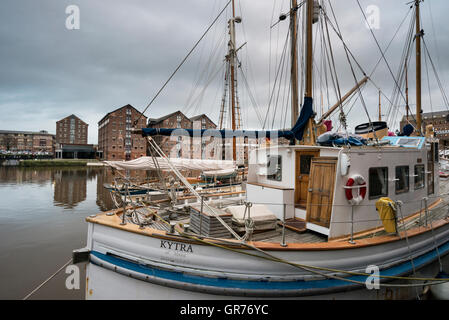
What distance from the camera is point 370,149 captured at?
509 cm

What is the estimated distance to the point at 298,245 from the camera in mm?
3816

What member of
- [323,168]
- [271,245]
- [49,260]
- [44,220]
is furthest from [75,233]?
[323,168]

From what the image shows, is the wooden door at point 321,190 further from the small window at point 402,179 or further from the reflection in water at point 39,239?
the reflection in water at point 39,239

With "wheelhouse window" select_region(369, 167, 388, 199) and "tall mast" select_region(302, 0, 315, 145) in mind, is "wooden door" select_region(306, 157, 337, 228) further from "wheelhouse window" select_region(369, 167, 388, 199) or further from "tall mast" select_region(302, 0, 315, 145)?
"tall mast" select_region(302, 0, 315, 145)

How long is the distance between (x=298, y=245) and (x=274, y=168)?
2.95 meters

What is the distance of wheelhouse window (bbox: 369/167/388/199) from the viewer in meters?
5.14

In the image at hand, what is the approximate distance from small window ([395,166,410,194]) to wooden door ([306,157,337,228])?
2432 mm

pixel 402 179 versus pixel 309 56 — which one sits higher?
pixel 309 56

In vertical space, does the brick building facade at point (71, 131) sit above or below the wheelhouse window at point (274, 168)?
above

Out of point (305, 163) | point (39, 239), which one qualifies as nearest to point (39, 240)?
point (39, 239)

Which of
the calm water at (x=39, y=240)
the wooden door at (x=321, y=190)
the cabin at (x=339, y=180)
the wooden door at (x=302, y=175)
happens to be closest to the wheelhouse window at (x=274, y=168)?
the cabin at (x=339, y=180)

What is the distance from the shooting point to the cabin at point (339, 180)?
4695mm

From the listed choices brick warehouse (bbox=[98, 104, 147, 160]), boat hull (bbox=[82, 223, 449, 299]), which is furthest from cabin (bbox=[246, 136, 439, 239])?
brick warehouse (bbox=[98, 104, 147, 160])

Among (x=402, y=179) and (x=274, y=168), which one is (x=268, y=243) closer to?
(x=274, y=168)
